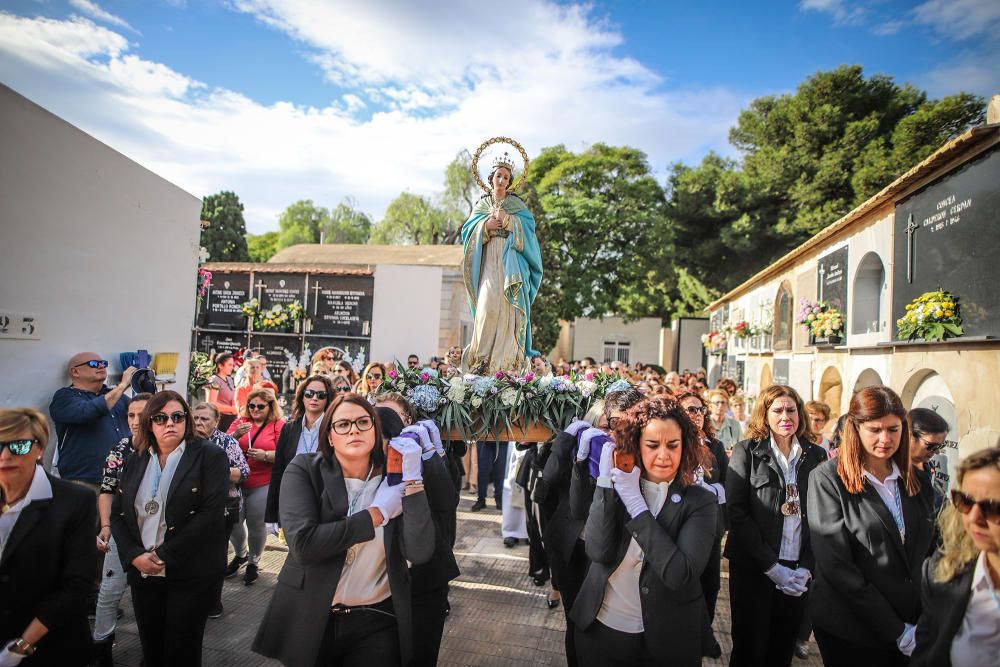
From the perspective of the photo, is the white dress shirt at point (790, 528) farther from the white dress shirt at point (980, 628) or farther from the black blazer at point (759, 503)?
the white dress shirt at point (980, 628)

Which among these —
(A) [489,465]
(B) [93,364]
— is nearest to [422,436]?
(B) [93,364]

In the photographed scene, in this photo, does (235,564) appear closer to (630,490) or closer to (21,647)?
(21,647)

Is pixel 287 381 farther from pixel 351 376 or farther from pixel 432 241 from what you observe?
pixel 432 241

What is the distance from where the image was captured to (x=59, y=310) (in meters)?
5.23

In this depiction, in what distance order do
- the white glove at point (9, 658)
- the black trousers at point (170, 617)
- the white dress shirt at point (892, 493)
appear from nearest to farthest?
the white glove at point (9, 658), the white dress shirt at point (892, 493), the black trousers at point (170, 617)

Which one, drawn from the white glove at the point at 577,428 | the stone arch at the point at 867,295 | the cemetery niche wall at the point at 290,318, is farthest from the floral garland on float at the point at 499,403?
the cemetery niche wall at the point at 290,318

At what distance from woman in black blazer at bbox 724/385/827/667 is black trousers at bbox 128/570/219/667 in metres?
3.16

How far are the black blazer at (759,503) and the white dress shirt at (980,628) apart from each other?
1388 mm

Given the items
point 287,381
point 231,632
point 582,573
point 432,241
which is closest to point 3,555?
point 231,632

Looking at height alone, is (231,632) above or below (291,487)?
below

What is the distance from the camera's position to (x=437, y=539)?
124 inches

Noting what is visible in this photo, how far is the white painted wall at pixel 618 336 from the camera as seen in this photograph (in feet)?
104

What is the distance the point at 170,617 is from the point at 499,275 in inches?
146

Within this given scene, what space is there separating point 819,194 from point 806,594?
971 inches
